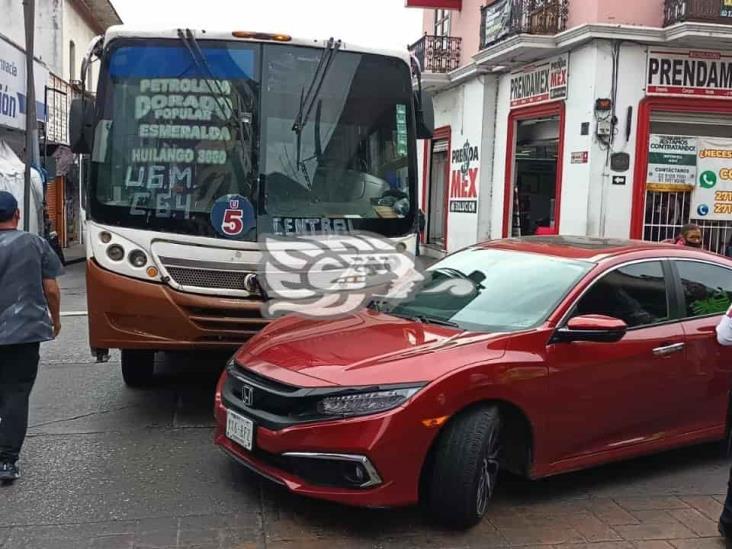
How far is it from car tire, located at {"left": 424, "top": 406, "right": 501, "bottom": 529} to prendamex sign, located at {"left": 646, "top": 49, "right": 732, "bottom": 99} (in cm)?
1061

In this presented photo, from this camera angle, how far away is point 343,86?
20.1ft

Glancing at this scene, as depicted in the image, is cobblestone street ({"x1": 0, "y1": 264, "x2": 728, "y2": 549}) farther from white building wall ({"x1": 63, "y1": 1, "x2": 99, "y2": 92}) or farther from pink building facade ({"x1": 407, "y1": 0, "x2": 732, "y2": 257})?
white building wall ({"x1": 63, "y1": 1, "x2": 99, "y2": 92})

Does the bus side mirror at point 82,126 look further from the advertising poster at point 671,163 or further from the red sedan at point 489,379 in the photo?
the advertising poster at point 671,163

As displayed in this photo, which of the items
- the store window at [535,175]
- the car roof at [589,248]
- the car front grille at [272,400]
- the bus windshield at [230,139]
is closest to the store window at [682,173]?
the store window at [535,175]

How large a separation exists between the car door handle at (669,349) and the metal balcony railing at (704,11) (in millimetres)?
9160

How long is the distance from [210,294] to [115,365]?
2575 millimetres

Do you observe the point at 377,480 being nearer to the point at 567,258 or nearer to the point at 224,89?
the point at 567,258

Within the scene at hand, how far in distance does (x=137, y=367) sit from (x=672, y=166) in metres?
10.2

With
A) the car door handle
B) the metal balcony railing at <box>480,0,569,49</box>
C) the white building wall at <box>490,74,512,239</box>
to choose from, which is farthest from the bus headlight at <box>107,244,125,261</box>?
the white building wall at <box>490,74,512,239</box>

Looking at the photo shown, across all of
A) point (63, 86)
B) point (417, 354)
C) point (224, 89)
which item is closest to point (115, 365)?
point (224, 89)

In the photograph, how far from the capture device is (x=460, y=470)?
3.92 meters

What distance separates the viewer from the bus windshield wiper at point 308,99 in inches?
237

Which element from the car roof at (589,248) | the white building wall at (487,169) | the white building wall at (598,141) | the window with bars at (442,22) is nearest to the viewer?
the car roof at (589,248)

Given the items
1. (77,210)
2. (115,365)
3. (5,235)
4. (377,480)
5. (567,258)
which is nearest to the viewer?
(377,480)
